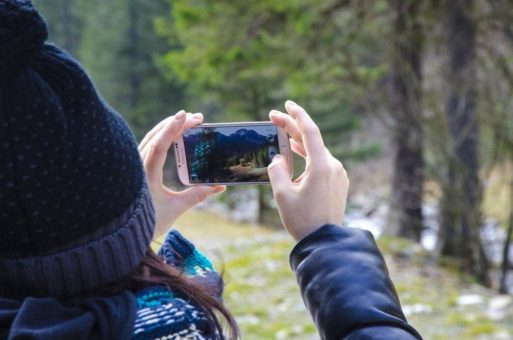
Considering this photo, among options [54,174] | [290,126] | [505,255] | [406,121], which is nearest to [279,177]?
[290,126]

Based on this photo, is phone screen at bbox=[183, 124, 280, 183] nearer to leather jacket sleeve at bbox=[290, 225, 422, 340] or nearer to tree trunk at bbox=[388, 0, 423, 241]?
leather jacket sleeve at bbox=[290, 225, 422, 340]

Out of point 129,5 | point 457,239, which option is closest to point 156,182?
point 457,239

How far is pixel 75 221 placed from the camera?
1.03 meters

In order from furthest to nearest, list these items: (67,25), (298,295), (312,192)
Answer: (67,25), (298,295), (312,192)

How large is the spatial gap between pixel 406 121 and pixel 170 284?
7.07m

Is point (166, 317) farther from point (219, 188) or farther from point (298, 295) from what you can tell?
point (298, 295)

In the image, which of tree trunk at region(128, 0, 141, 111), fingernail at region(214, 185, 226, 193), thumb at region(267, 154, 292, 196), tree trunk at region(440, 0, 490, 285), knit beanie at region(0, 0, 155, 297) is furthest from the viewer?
tree trunk at region(128, 0, 141, 111)

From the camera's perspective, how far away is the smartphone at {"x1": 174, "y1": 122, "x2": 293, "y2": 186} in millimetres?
1515

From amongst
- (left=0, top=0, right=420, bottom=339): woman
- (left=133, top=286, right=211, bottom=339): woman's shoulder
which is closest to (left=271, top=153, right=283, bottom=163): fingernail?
(left=0, top=0, right=420, bottom=339): woman

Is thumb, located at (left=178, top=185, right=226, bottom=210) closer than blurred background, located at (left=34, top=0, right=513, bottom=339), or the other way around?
thumb, located at (left=178, top=185, right=226, bottom=210)

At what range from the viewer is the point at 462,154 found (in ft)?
25.5

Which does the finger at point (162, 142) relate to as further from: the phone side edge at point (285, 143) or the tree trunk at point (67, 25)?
the tree trunk at point (67, 25)

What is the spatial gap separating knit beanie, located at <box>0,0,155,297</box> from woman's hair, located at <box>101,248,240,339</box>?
0.13ft

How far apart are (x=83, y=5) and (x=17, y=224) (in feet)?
86.8
